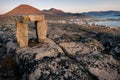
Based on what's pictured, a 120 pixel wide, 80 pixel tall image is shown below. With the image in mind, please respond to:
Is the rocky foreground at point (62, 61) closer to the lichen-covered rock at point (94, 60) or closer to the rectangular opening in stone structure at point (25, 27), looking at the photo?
the lichen-covered rock at point (94, 60)

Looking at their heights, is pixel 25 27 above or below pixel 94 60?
above

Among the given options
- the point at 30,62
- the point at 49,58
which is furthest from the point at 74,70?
A: the point at 30,62

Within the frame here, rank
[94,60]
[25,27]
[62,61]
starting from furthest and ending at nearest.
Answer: [25,27] → [94,60] → [62,61]

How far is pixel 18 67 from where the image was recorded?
1306 cm

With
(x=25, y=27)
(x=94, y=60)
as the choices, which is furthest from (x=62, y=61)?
(x=25, y=27)

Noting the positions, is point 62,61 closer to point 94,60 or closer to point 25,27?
point 94,60

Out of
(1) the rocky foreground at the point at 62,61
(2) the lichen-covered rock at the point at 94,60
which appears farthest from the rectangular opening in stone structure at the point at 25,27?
(2) the lichen-covered rock at the point at 94,60

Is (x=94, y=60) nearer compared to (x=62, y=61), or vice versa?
(x=62, y=61)

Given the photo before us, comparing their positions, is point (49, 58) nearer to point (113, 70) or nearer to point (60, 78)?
point (60, 78)

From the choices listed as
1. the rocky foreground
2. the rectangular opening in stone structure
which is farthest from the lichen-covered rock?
the rectangular opening in stone structure

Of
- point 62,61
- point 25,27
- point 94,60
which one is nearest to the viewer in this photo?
point 62,61

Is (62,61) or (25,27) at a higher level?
(25,27)

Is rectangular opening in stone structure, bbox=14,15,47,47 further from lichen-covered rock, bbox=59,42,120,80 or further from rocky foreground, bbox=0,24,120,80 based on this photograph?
lichen-covered rock, bbox=59,42,120,80

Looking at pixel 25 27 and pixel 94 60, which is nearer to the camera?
pixel 94 60
